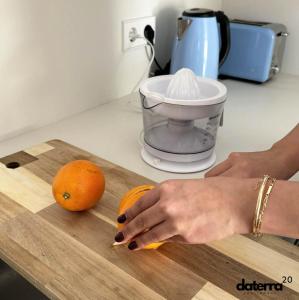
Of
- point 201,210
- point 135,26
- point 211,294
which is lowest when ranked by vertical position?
point 211,294

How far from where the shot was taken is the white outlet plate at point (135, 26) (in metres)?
1.08

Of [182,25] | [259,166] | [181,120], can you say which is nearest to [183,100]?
[181,120]

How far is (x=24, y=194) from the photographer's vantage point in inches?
27.1

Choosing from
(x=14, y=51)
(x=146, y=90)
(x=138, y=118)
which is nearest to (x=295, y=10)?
(x=138, y=118)

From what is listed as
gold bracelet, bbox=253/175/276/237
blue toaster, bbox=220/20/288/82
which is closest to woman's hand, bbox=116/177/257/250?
gold bracelet, bbox=253/175/276/237

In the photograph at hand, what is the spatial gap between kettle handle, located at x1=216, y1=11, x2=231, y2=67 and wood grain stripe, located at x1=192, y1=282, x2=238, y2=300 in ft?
2.62

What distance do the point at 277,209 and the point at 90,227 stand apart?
0.93 ft

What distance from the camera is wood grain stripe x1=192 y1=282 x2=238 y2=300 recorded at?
510mm

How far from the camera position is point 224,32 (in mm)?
1175

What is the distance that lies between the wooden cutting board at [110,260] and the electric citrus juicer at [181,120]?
0.18m

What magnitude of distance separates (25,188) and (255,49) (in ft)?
2.92

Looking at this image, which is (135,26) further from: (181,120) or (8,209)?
(8,209)

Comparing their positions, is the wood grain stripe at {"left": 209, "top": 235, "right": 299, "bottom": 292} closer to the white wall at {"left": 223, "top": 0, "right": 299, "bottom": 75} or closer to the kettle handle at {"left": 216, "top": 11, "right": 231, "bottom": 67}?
the kettle handle at {"left": 216, "top": 11, "right": 231, "bottom": 67}

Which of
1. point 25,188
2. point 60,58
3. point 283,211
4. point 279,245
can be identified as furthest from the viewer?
point 60,58
